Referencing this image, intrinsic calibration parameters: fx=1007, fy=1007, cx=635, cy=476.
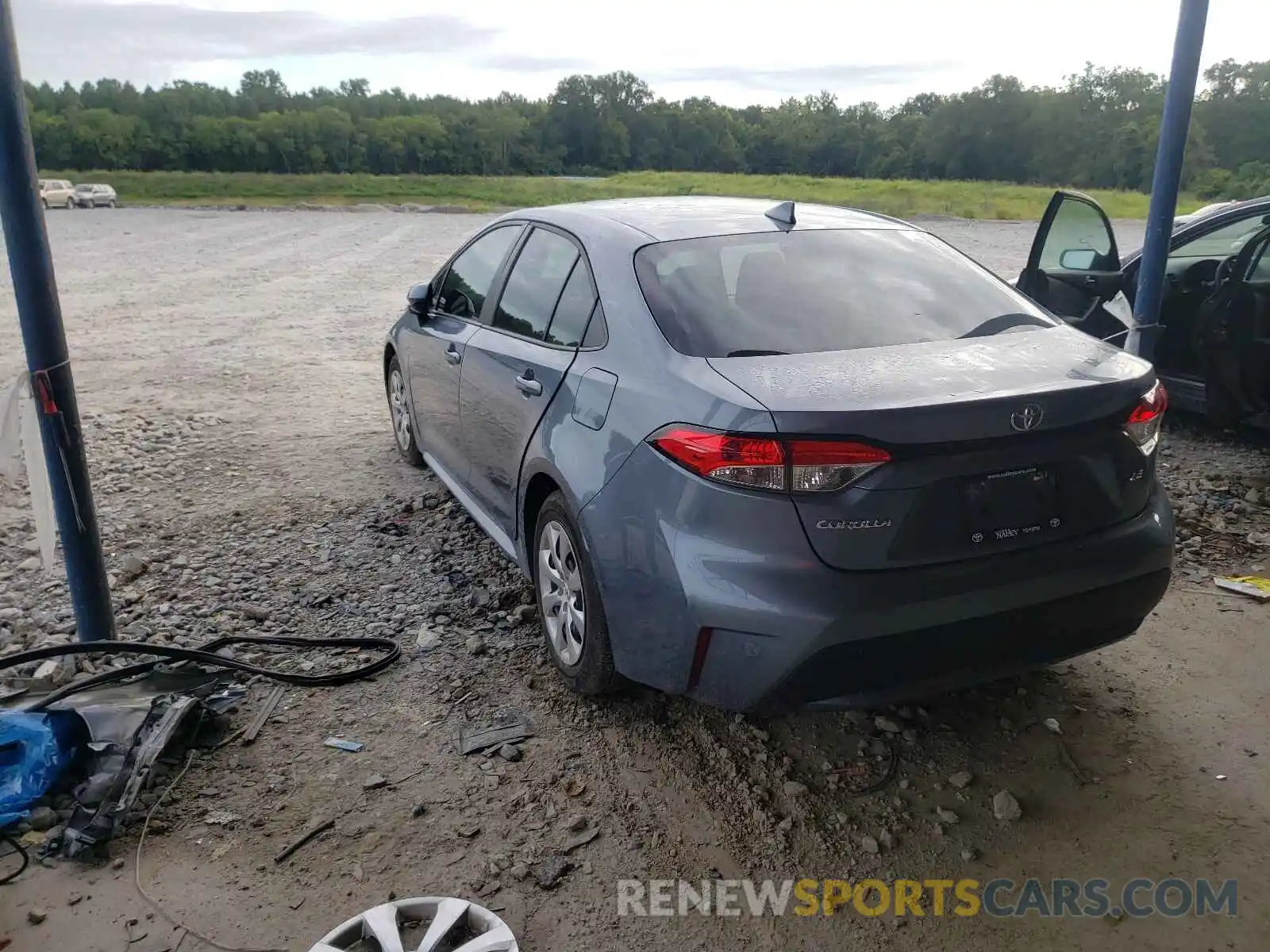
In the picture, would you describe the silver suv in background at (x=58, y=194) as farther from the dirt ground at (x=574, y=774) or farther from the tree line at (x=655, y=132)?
the dirt ground at (x=574, y=774)

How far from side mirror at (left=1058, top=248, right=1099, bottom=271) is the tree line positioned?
1317 inches

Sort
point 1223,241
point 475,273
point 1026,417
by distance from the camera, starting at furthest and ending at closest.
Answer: point 1223,241 → point 475,273 → point 1026,417

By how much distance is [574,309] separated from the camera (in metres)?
3.68

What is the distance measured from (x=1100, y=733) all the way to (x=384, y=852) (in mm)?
2310

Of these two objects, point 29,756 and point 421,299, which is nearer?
point 29,756

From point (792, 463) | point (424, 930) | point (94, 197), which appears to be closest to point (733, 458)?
point (792, 463)

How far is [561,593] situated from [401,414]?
2.94m

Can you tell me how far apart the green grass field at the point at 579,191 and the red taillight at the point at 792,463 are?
23752 millimetres

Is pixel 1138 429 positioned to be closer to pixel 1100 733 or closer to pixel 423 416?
pixel 1100 733

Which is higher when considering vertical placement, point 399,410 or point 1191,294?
point 1191,294

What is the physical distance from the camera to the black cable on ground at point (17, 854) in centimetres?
277

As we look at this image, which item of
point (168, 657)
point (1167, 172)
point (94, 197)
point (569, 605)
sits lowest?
point (168, 657)

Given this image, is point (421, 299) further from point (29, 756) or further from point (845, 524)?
point (845, 524)

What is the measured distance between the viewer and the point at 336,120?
100 meters
